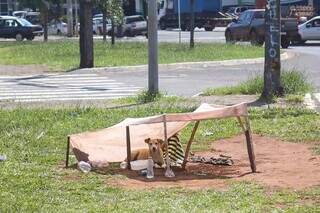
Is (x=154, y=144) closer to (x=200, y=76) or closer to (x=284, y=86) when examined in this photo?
(x=284, y=86)

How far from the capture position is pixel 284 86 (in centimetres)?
1532

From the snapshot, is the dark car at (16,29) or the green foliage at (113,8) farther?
the dark car at (16,29)

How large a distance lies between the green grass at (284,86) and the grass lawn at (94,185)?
139 inches

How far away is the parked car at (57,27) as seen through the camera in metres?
64.8

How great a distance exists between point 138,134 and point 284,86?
6.95 metres

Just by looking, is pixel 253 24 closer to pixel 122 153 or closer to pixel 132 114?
pixel 132 114

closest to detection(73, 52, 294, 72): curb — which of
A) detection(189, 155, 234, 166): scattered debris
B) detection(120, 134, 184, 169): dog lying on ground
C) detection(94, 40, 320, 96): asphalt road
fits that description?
detection(94, 40, 320, 96): asphalt road

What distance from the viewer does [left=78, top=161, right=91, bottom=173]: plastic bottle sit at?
317 inches

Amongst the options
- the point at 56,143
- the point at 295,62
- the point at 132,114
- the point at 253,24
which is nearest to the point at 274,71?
the point at 132,114

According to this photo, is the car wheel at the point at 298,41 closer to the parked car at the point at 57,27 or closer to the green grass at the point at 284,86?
the green grass at the point at 284,86

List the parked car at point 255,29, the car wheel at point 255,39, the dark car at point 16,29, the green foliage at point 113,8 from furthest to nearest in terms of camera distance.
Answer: the dark car at point 16,29 → the parked car at point 255,29 → the car wheel at point 255,39 → the green foliage at point 113,8

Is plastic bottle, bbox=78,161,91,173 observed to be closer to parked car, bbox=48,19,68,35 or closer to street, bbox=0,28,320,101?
street, bbox=0,28,320,101

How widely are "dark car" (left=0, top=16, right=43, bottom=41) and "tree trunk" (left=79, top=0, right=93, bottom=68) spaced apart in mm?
27087

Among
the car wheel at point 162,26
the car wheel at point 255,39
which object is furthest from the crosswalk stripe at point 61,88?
the car wheel at point 162,26
